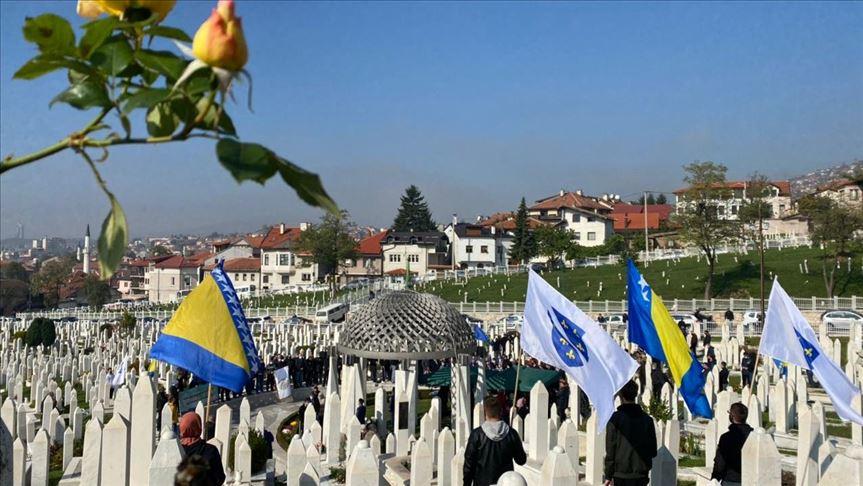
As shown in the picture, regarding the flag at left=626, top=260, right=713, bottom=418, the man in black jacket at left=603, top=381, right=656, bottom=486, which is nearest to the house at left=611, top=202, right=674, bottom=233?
the flag at left=626, top=260, right=713, bottom=418

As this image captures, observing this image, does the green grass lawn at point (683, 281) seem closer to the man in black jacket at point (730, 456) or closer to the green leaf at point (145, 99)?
the man in black jacket at point (730, 456)

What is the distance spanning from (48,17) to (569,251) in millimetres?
69046

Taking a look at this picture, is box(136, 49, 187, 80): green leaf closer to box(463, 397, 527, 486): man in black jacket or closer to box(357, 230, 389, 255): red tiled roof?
box(463, 397, 527, 486): man in black jacket

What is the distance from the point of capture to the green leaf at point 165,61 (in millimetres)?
1618

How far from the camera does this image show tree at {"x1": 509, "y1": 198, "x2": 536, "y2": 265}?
75188 millimetres

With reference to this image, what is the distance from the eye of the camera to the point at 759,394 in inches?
632

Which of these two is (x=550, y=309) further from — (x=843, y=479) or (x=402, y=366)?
(x=402, y=366)

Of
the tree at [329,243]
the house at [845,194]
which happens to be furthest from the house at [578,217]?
the tree at [329,243]

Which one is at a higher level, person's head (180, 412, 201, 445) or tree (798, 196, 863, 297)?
tree (798, 196, 863, 297)

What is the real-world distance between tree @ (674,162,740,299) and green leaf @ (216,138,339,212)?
5044 cm

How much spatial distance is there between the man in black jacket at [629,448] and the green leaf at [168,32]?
5.75 m

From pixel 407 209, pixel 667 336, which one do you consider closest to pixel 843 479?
pixel 667 336

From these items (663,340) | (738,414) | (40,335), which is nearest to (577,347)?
Answer: (738,414)

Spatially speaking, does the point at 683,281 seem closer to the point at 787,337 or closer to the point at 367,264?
the point at 367,264
